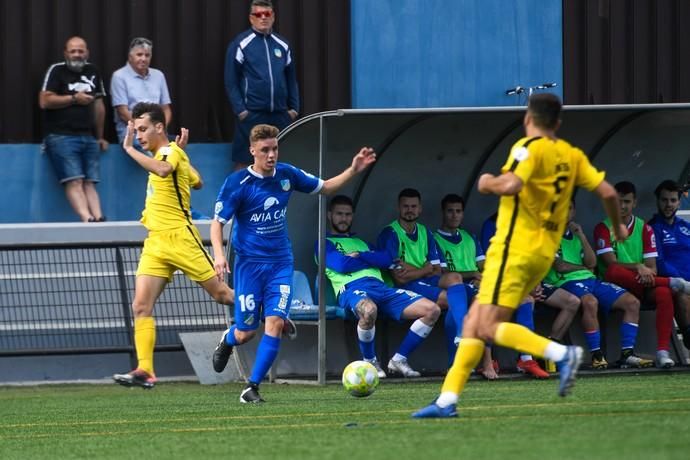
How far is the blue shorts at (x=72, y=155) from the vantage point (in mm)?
14805

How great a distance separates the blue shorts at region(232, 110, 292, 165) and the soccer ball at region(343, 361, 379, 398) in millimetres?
5231

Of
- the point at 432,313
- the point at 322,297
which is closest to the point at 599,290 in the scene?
the point at 432,313

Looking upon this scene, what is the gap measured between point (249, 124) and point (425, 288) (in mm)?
3167

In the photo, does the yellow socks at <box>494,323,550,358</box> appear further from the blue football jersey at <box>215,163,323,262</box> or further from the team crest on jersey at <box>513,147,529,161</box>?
the blue football jersey at <box>215,163,323,262</box>

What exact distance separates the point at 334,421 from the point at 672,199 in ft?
19.5

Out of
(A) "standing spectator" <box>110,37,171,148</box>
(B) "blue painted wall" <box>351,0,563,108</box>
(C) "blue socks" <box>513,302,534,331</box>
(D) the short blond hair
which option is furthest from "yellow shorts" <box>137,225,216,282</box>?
(B) "blue painted wall" <box>351,0,563,108</box>

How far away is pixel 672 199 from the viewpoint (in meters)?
13.3

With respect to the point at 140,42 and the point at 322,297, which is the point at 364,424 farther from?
the point at 140,42

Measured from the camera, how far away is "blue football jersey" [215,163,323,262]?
1041 centimetres

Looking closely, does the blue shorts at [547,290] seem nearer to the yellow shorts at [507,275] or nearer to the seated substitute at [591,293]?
the seated substitute at [591,293]

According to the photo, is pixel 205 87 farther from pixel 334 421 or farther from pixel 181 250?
pixel 334 421

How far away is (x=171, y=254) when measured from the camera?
1128cm

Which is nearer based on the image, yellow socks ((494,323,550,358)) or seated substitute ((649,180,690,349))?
yellow socks ((494,323,550,358))

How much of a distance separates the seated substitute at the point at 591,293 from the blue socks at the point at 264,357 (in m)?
3.68
